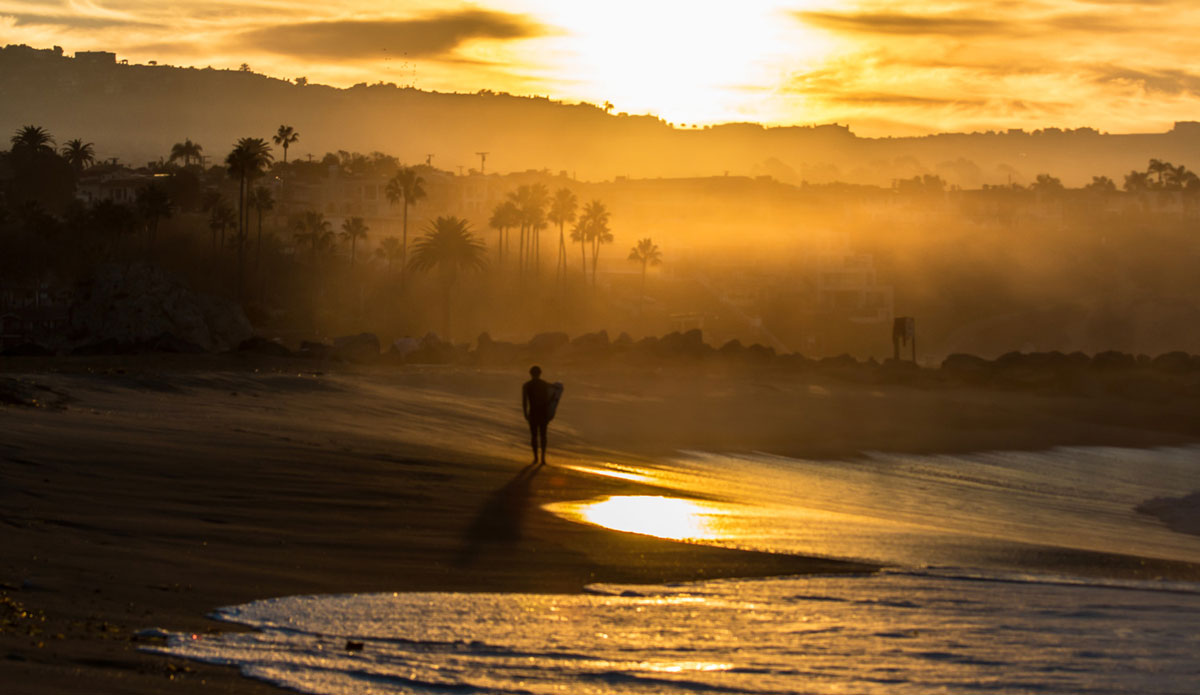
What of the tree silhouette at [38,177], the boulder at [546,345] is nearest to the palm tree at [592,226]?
the tree silhouette at [38,177]

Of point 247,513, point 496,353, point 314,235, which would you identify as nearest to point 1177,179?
point 314,235

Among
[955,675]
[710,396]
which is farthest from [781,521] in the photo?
[710,396]

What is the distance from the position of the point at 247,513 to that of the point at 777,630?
499 centimetres

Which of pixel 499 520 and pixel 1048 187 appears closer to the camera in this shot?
pixel 499 520

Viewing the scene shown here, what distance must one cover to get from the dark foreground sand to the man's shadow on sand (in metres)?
0.03

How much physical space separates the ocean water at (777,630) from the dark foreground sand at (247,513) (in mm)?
492

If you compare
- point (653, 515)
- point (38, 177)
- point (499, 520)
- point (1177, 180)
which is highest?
point (1177, 180)

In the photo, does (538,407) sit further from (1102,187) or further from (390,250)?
(1102,187)

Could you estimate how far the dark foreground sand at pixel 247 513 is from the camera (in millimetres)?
7887

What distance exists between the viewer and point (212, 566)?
373 inches

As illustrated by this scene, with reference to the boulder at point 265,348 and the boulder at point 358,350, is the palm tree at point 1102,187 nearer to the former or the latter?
the boulder at point 358,350

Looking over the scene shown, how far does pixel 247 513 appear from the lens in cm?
1145

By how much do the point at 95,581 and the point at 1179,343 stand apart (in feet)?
321

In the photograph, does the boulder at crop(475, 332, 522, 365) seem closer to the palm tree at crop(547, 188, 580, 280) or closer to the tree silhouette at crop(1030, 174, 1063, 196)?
the palm tree at crop(547, 188, 580, 280)
